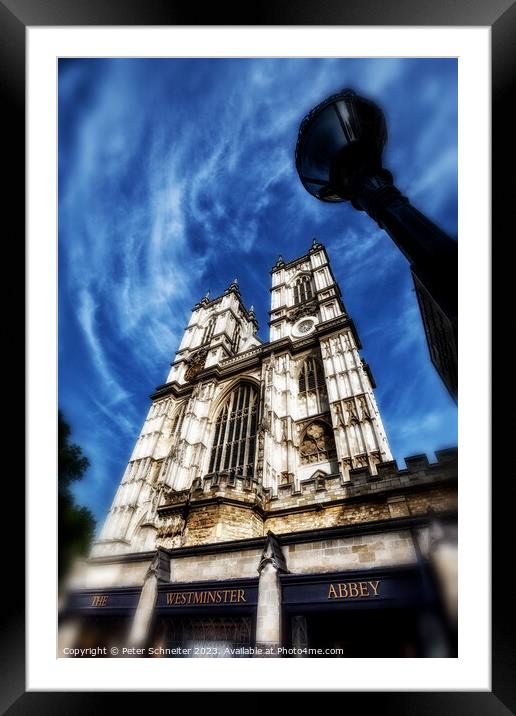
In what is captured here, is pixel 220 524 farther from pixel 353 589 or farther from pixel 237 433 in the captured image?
pixel 237 433

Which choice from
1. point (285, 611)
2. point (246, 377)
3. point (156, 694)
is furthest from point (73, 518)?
point (246, 377)

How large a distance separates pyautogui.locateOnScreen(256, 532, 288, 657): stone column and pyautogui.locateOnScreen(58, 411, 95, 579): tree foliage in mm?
2766

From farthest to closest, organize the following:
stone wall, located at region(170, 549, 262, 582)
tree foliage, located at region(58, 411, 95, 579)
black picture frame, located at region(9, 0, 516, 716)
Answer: stone wall, located at region(170, 549, 262, 582) → tree foliage, located at region(58, 411, 95, 579) → black picture frame, located at region(9, 0, 516, 716)

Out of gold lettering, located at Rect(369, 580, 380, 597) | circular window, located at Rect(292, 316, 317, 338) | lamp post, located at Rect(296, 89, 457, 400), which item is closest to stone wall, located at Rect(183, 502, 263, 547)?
gold lettering, located at Rect(369, 580, 380, 597)

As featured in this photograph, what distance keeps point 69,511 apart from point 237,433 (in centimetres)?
1052

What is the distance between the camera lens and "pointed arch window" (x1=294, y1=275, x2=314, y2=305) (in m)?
22.1

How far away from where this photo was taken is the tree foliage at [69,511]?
4570 millimetres

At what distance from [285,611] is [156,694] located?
5.72ft

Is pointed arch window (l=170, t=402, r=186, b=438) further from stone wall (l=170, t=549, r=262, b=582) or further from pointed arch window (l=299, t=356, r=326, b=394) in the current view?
stone wall (l=170, t=549, r=262, b=582)

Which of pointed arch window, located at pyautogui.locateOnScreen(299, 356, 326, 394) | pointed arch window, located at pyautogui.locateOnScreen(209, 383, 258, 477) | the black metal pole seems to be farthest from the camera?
pointed arch window, located at pyautogui.locateOnScreen(299, 356, 326, 394)

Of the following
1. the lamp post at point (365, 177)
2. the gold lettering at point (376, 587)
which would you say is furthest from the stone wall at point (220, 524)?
the lamp post at point (365, 177)
